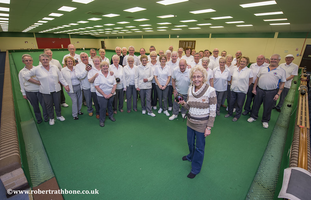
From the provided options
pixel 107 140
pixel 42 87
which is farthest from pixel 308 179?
pixel 42 87

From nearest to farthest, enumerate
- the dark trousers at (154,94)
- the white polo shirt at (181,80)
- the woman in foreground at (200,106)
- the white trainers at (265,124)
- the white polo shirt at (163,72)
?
the woman in foreground at (200,106) < the white polo shirt at (181,80) < the white trainers at (265,124) < the white polo shirt at (163,72) < the dark trousers at (154,94)

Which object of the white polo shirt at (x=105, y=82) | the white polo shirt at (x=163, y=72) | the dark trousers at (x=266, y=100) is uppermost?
the white polo shirt at (x=163, y=72)

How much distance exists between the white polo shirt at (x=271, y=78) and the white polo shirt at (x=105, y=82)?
402cm

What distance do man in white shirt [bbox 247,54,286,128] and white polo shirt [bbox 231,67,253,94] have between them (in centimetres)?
31

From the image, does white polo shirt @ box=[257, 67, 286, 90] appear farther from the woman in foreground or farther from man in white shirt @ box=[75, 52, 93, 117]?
man in white shirt @ box=[75, 52, 93, 117]

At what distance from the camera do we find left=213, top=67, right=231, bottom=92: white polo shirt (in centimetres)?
415

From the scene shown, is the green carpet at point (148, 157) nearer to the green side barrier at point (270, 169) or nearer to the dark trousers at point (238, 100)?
the green side barrier at point (270, 169)

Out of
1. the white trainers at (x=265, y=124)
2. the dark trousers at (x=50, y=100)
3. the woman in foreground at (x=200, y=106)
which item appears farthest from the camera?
the white trainers at (x=265, y=124)

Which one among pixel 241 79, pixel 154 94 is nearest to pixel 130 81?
pixel 154 94

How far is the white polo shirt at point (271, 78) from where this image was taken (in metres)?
3.61

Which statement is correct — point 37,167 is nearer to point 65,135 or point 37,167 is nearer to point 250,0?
point 65,135

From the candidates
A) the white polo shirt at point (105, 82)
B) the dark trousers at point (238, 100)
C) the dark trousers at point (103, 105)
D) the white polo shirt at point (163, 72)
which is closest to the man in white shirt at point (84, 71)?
the white polo shirt at point (105, 82)

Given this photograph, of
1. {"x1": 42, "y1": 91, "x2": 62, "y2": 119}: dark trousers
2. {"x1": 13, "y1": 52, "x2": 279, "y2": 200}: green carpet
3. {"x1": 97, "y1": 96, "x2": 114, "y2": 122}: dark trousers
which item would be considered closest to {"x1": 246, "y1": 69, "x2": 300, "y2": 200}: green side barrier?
{"x1": 13, "y1": 52, "x2": 279, "y2": 200}: green carpet

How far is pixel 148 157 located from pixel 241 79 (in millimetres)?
3261
